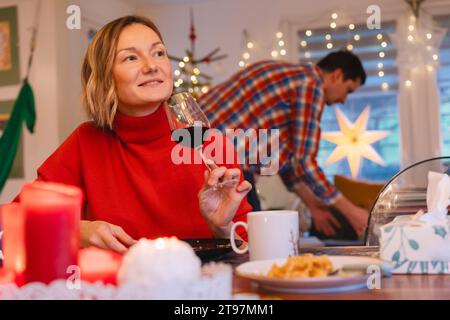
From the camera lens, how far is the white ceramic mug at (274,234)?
0.87 meters

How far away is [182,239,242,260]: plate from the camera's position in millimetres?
909

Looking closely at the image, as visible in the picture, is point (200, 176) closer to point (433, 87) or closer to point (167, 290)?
point (167, 290)

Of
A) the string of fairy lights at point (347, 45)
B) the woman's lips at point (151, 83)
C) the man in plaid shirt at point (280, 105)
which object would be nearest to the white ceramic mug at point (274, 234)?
the woman's lips at point (151, 83)

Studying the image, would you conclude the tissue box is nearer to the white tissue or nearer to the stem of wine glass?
the white tissue

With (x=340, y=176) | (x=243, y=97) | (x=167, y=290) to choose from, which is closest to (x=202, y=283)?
(x=167, y=290)

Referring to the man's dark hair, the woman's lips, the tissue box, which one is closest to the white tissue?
the tissue box

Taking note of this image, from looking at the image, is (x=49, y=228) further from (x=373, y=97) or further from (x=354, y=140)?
(x=373, y=97)

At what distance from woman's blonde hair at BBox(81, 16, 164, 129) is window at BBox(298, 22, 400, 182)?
3.36 meters

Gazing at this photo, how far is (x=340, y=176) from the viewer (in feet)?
14.0

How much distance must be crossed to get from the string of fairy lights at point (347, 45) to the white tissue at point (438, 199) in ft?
12.5

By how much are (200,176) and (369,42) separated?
352 centimetres

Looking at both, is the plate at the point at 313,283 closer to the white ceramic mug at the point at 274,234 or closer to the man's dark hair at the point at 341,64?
the white ceramic mug at the point at 274,234

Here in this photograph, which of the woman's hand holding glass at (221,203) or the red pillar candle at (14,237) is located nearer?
the red pillar candle at (14,237)

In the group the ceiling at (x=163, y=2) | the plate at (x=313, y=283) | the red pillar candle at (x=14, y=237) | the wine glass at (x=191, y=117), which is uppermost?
the ceiling at (x=163, y=2)
